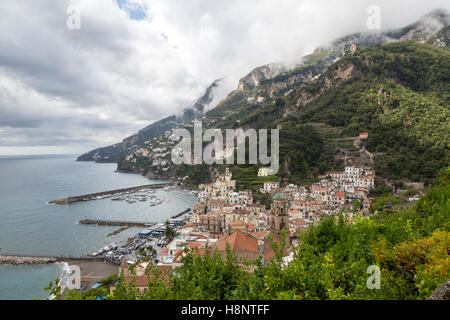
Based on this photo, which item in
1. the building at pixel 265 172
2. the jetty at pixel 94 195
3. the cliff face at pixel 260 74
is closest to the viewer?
the building at pixel 265 172

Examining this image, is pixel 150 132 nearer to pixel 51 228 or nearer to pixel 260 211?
pixel 51 228

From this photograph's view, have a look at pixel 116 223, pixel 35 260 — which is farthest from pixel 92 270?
pixel 116 223

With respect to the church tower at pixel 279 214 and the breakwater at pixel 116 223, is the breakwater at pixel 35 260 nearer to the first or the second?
the breakwater at pixel 116 223

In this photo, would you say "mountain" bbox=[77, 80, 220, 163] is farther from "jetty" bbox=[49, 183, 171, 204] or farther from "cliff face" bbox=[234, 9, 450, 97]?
"jetty" bbox=[49, 183, 171, 204]

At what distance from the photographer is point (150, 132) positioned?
7146 inches

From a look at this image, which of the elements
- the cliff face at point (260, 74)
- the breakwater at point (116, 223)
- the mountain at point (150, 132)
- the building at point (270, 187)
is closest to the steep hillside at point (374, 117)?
the building at point (270, 187)

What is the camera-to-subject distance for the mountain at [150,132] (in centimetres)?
16812

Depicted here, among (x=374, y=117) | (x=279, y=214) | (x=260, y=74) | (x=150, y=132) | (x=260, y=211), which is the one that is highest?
(x=260, y=74)

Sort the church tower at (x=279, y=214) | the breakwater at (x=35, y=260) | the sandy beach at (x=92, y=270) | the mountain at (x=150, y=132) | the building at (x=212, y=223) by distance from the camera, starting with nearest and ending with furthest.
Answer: the church tower at (x=279, y=214), the sandy beach at (x=92, y=270), the breakwater at (x=35, y=260), the building at (x=212, y=223), the mountain at (x=150, y=132)

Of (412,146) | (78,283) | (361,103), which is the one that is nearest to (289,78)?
(361,103)

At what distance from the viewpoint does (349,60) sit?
205ft
